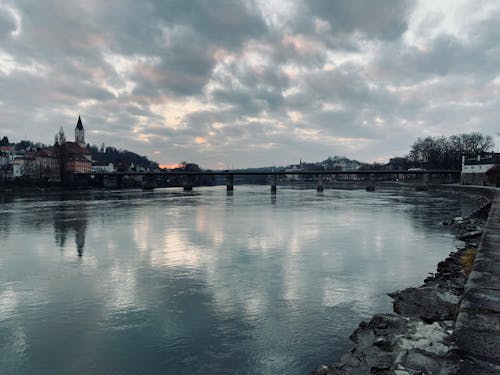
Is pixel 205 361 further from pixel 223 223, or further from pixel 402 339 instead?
pixel 223 223

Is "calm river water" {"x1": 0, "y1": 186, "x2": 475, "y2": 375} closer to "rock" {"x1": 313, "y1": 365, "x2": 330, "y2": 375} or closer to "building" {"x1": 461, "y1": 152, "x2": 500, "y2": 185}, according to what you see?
"rock" {"x1": 313, "y1": 365, "x2": 330, "y2": 375}

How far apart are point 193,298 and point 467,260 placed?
12.2 meters

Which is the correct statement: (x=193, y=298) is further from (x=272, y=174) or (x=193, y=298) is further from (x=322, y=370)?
(x=272, y=174)

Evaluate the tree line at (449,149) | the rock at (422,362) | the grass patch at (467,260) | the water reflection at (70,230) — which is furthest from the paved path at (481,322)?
the tree line at (449,149)

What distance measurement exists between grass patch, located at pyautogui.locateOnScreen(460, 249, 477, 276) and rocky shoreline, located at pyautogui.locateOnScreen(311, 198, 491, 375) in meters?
1.59

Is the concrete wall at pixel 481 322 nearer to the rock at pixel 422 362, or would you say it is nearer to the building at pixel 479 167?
the rock at pixel 422 362

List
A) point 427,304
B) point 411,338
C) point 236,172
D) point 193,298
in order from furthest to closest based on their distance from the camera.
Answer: point 236,172 < point 193,298 < point 427,304 < point 411,338

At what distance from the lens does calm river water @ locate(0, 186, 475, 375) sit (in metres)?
8.52

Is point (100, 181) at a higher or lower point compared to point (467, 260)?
higher

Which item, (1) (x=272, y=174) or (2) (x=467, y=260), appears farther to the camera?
(1) (x=272, y=174)

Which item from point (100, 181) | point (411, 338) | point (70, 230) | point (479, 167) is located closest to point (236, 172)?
point (100, 181)

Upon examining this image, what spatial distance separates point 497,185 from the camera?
7988 cm

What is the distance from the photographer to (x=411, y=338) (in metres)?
8.23

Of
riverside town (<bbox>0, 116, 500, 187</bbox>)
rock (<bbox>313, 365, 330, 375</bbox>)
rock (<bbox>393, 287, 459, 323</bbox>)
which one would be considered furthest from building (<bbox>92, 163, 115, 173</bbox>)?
rock (<bbox>313, 365, 330, 375</bbox>)
